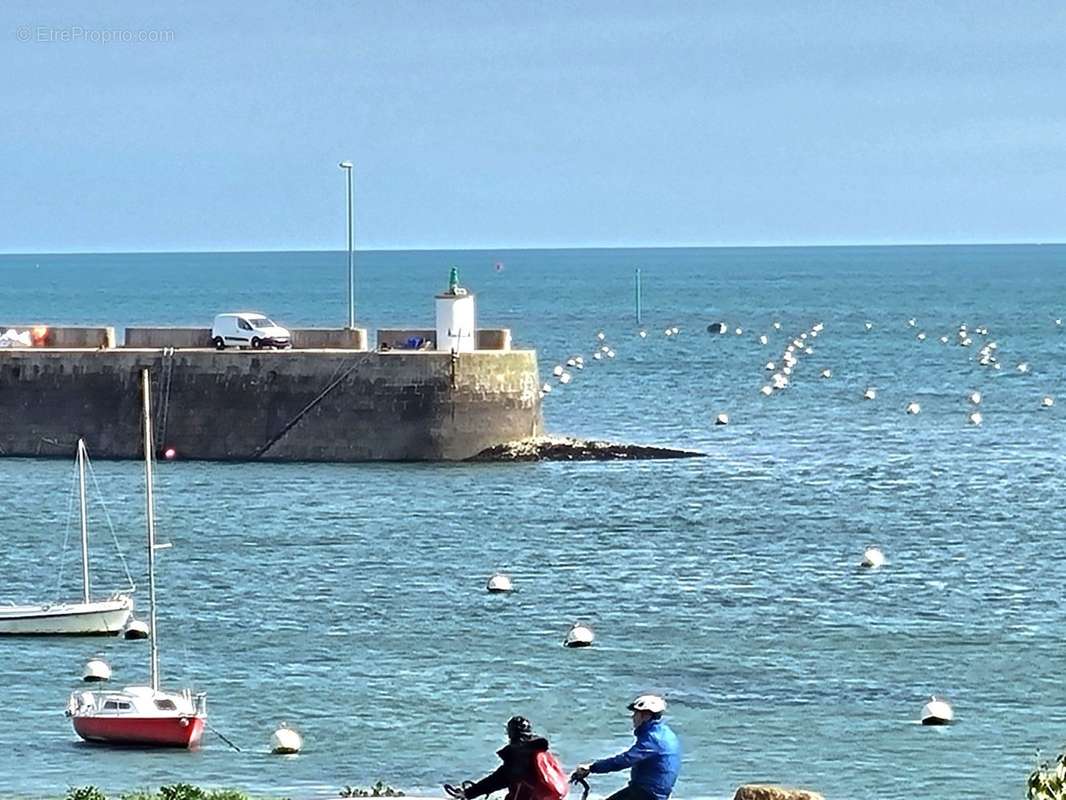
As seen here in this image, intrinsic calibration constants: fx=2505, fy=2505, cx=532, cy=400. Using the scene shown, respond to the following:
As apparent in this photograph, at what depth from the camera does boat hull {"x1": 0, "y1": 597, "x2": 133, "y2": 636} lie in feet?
151

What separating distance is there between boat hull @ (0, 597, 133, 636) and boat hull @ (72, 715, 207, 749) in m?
10.1

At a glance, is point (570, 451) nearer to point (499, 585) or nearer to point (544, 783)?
point (499, 585)

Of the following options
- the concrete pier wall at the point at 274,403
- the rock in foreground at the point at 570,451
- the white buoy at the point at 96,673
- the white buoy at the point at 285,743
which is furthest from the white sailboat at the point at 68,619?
the rock in foreground at the point at 570,451

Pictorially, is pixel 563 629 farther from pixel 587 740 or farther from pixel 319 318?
pixel 319 318

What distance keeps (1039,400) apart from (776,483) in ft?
112

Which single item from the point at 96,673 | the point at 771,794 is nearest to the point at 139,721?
the point at 96,673

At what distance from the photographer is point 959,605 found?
49375 mm

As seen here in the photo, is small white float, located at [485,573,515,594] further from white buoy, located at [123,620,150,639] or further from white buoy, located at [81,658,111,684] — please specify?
white buoy, located at [81,658,111,684]

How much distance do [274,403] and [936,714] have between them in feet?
114

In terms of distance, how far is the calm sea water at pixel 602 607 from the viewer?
35719 mm

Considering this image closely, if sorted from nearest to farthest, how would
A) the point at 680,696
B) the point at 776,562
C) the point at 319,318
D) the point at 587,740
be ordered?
the point at 587,740 → the point at 680,696 → the point at 776,562 → the point at 319,318

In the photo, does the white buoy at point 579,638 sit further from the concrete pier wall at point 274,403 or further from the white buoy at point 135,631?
the concrete pier wall at point 274,403

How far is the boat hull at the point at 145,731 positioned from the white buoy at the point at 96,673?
16.8ft

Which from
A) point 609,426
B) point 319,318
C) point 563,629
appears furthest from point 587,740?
point 319,318
